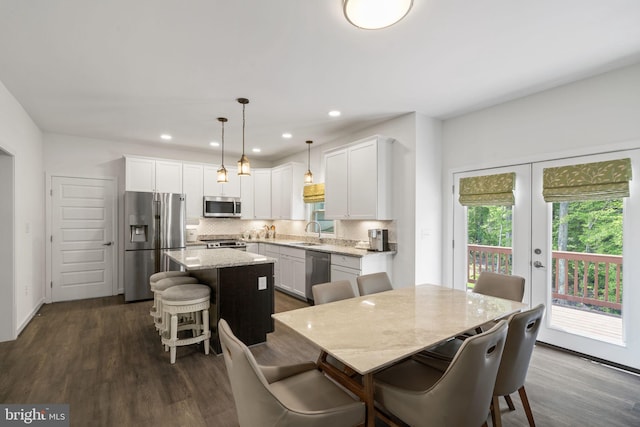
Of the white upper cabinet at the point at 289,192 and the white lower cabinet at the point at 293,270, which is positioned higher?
the white upper cabinet at the point at 289,192

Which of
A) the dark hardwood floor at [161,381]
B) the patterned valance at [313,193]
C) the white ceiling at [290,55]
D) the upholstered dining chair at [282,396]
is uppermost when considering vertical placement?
the white ceiling at [290,55]

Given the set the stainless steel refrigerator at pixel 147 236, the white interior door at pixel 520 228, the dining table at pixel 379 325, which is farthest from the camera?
the stainless steel refrigerator at pixel 147 236

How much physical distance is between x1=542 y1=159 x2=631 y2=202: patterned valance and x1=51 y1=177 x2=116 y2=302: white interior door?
646 centimetres

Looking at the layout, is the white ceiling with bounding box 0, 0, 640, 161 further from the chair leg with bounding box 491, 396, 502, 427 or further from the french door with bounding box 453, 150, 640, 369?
the chair leg with bounding box 491, 396, 502, 427

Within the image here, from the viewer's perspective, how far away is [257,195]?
663 centimetres

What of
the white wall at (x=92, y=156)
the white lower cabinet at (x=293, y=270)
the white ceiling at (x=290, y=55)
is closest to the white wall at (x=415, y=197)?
the white ceiling at (x=290, y=55)

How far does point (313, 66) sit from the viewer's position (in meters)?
2.81

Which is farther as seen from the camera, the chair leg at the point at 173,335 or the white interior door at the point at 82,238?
the white interior door at the point at 82,238

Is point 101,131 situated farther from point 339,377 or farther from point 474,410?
point 474,410

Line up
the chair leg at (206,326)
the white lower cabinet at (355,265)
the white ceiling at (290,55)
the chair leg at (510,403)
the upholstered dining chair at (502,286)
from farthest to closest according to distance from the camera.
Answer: the white lower cabinet at (355,265) → the chair leg at (206,326) → the upholstered dining chair at (502,286) → the chair leg at (510,403) → the white ceiling at (290,55)

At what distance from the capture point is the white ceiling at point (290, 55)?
81.4 inches

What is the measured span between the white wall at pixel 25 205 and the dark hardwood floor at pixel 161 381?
601mm

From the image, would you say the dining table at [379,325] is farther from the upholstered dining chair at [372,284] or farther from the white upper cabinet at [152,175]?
the white upper cabinet at [152,175]

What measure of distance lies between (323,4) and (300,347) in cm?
309
